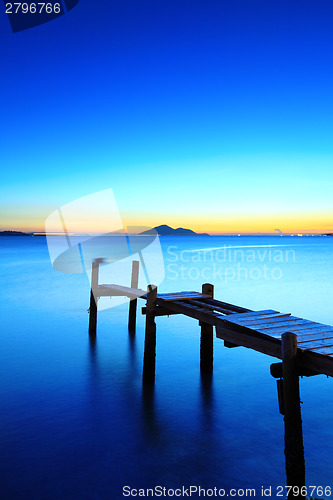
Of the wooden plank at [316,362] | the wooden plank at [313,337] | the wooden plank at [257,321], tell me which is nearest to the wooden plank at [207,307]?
the wooden plank at [257,321]

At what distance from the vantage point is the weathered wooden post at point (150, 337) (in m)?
9.52

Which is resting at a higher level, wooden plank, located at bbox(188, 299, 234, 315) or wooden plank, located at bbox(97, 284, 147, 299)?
wooden plank, located at bbox(188, 299, 234, 315)

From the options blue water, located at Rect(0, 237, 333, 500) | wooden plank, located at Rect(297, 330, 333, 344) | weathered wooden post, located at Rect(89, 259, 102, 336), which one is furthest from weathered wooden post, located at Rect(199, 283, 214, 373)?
weathered wooden post, located at Rect(89, 259, 102, 336)

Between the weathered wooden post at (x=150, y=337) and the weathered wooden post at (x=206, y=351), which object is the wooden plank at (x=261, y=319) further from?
the weathered wooden post at (x=206, y=351)

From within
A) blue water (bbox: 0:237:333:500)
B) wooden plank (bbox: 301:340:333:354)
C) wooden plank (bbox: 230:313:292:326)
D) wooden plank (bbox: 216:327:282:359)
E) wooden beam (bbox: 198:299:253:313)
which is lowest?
blue water (bbox: 0:237:333:500)

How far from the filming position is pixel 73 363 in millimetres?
11625

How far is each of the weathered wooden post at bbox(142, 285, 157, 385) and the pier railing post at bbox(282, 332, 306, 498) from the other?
4.37 metres

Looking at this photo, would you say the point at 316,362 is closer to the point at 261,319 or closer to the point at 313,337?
the point at 313,337

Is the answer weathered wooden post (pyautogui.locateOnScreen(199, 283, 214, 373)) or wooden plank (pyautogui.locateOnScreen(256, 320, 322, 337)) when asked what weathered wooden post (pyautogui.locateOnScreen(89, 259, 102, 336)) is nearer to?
weathered wooden post (pyautogui.locateOnScreen(199, 283, 214, 373))

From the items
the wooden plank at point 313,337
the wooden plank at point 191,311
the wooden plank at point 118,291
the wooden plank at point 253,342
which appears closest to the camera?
the wooden plank at point 313,337

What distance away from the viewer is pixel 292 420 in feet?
17.9

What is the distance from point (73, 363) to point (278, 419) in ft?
19.5

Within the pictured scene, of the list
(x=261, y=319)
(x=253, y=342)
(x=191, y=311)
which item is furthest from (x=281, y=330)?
(x=191, y=311)

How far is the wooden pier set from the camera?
5.41 m
